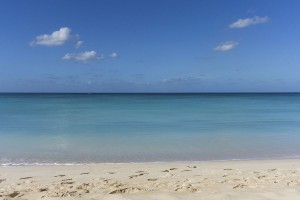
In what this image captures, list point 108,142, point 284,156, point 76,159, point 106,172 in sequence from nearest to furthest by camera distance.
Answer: point 106,172
point 76,159
point 284,156
point 108,142

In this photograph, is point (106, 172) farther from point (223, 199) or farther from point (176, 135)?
point (176, 135)

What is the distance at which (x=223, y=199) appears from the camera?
19.1ft

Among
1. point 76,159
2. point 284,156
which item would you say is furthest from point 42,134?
point 284,156

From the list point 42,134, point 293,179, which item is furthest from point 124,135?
point 293,179

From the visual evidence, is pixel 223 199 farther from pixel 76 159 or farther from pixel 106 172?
pixel 76 159

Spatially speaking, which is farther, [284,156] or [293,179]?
[284,156]

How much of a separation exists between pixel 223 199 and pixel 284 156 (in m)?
6.29

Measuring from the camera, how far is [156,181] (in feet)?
24.3

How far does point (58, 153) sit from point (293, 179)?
7.24 m

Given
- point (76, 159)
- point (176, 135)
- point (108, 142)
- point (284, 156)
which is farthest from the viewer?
point (176, 135)

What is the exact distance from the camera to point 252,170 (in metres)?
8.70

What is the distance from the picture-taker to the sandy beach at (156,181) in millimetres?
6164

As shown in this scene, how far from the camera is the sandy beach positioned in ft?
20.2

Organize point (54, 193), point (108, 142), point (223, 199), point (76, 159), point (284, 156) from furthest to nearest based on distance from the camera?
point (108, 142)
point (284, 156)
point (76, 159)
point (54, 193)
point (223, 199)
